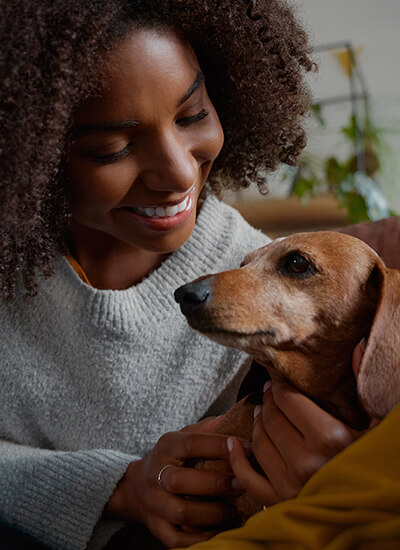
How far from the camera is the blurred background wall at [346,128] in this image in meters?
2.96

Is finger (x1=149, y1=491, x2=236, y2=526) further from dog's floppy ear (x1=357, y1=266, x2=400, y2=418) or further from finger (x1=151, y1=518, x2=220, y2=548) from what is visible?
dog's floppy ear (x1=357, y1=266, x2=400, y2=418)

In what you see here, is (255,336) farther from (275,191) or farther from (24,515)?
(275,191)

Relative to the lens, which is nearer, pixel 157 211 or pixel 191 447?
pixel 191 447

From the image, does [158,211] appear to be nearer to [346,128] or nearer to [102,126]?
[102,126]

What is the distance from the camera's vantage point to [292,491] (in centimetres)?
75

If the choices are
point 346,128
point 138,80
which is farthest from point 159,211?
point 346,128

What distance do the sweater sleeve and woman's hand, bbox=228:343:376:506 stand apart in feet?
0.98

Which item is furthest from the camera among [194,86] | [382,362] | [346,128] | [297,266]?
[346,128]

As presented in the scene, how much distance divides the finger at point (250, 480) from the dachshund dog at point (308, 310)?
0.07m

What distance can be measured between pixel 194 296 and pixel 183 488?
29 cm

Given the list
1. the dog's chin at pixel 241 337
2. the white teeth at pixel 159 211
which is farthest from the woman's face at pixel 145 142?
the dog's chin at pixel 241 337

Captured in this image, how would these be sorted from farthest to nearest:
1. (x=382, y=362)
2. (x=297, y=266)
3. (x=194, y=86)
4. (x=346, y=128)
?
(x=346, y=128)
(x=194, y=86)
(x=297, y=266)
(x=382, y=362)

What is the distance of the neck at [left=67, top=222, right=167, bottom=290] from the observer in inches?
47.7

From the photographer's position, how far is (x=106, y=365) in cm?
116
